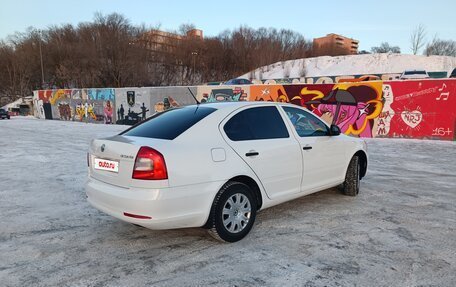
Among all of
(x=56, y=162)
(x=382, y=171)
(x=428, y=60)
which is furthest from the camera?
(x=428, y=60)

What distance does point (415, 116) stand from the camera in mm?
13367

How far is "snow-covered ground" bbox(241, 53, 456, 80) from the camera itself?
173 feet

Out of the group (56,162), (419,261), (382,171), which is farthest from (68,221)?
(382,171)

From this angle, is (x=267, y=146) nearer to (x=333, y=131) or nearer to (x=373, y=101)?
(x=333, y=131)

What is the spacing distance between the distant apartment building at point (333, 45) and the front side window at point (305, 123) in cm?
9854

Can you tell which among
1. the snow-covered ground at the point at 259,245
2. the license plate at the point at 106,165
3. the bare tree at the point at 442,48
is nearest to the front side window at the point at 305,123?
the snow-covered ground at the point at 259,245

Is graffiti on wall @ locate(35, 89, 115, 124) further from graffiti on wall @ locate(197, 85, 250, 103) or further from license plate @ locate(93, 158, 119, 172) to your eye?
license plate @ locate(93, 158, 119, 172)

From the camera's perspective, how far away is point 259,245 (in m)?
3.80

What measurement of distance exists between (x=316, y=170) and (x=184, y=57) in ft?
253

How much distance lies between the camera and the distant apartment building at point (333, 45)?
100 m

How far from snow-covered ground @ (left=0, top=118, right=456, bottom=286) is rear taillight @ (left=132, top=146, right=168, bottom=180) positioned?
0.87m

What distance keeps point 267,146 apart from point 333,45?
368 feet

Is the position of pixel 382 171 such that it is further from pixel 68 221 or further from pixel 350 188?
pixel 68 221

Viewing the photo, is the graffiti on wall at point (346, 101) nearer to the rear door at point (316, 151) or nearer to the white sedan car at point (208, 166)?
the rear door at point (316, 151)
